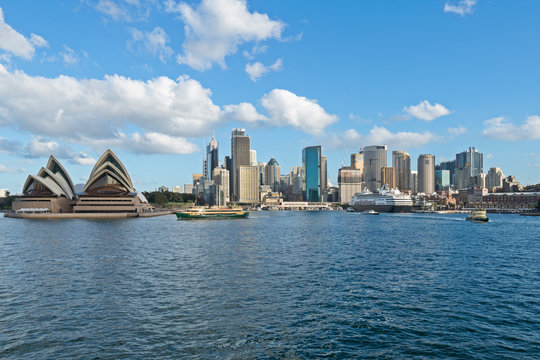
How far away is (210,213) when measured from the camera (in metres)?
133

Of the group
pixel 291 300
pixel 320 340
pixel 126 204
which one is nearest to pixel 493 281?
pixel 291 300

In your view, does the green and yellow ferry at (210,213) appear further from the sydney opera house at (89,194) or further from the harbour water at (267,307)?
the harbour water at (267,307)

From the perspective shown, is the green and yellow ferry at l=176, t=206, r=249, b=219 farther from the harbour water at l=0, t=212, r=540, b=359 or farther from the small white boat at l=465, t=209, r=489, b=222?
the harbour water at l=0, t=212, r=540, b=359

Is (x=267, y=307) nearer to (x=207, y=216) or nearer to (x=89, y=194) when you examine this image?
(x=207, y=216)

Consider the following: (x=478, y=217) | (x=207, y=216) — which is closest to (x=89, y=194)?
(x=207, y=216)

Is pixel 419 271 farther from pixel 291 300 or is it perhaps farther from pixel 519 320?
pixel 291 300

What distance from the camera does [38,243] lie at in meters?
56.0

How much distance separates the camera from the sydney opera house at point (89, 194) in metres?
148

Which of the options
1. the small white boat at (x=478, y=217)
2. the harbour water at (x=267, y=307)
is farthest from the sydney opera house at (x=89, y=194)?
the small white boat at (x=478, y=217)

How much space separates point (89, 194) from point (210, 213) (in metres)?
54.5

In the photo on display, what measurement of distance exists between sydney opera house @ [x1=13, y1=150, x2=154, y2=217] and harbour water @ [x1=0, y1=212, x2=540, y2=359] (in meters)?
113

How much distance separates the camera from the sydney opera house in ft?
487

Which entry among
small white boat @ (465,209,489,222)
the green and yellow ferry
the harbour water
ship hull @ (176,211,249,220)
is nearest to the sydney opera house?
the green and yellow ferry

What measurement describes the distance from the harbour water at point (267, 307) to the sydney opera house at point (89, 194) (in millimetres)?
112845
